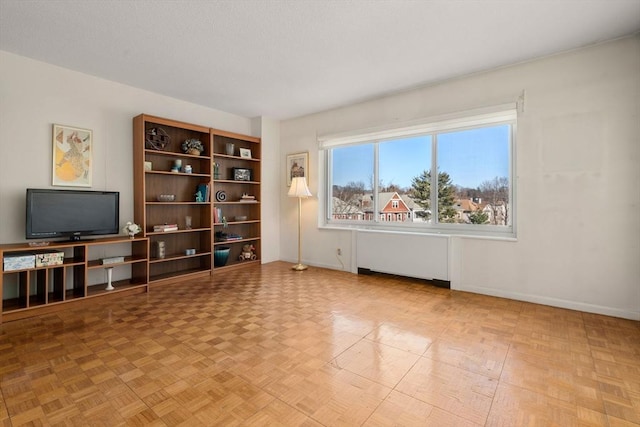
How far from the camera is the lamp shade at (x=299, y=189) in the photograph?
5.10 metres

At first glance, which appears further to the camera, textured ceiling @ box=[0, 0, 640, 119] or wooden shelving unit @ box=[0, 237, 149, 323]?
wooden shelving unit @ box=[0, 237, 149, 323]

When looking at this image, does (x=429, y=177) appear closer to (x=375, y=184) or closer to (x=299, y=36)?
(x=375, y=184)

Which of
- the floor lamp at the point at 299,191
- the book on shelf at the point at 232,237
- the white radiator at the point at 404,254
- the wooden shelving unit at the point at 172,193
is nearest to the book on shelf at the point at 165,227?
the wooden shelving unit at the point at 172,193

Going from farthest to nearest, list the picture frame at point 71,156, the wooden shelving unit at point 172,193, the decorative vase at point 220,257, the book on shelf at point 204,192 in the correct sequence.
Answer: the decorative vase at point 220,257, the book on shelf at point 204,192, the wooden shelving unit at point 172,193, the picture frame at point 71,156

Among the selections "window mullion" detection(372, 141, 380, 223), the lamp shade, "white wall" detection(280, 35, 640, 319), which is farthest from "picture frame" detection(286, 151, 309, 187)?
"white wall" detection(280, 35, 640, 319)

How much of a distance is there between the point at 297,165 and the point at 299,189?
715 millimetres

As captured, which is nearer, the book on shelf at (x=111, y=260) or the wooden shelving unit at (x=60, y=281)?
the wooden shelving unit at (x=60, y=281)

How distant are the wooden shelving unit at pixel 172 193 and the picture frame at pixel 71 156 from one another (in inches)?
21.1

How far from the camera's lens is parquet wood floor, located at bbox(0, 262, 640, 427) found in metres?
1.62

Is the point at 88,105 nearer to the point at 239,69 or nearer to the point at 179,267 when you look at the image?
the point at 239,69

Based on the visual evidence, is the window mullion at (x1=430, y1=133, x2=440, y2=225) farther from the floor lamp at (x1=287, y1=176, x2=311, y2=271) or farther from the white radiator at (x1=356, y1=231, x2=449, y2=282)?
the floor lamp at (x1=287, y1=176, x2=311, y2=271)

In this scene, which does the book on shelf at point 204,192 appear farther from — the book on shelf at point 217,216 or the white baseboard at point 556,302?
the white baseboard at point 556,302

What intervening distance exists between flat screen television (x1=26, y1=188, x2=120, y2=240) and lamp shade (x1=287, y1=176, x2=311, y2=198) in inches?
97.0

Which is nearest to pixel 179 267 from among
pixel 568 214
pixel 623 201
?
pixel 568 214
